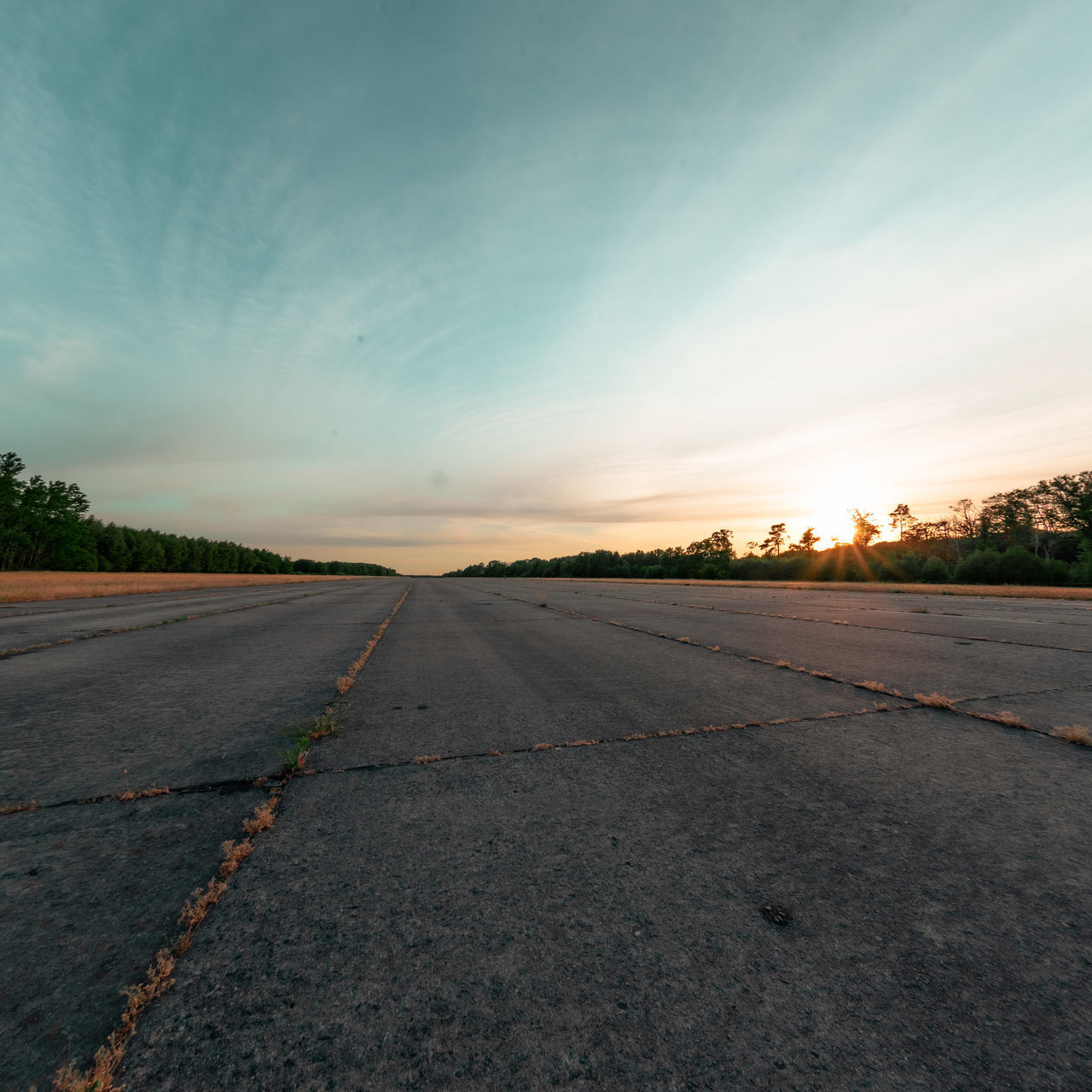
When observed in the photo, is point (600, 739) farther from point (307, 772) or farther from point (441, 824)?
point (307, 772)

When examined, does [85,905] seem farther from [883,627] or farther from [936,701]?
[883,627]

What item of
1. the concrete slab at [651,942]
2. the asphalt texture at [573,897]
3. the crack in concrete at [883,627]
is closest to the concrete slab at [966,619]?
the crack in concrete at [883,627]

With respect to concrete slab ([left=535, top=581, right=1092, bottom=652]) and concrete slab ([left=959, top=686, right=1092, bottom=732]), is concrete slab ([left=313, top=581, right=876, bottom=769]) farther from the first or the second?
concrete slab ([left=535, top=581, right=1092, bottom=652])

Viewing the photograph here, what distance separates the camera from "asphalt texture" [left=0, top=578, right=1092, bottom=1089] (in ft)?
4.99

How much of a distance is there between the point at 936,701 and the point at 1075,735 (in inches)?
43.9

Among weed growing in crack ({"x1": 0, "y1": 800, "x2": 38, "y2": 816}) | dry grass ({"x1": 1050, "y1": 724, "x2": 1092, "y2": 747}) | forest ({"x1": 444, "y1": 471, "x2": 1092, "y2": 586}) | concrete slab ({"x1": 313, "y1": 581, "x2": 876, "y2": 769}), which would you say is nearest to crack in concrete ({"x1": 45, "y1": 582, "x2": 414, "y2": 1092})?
weed growing in crack ({"x1": 0, "y1": 800, "x2": 38, "y2": 816})

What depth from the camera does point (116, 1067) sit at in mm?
1473

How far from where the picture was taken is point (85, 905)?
87.7 inches

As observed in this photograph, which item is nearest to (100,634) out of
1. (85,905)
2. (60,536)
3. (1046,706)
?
(85,905)

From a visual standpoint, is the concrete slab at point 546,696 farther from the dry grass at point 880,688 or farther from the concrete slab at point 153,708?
the concrete slab at point 153,708

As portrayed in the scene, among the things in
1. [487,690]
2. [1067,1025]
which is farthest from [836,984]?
[487,690]

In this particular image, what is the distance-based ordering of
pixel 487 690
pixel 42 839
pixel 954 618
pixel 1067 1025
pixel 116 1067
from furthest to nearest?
pixel 954 618
pixel 487 690
pixel 42 839
pixel 1067 1025
pixel 116 1067

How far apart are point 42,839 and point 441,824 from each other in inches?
83.9

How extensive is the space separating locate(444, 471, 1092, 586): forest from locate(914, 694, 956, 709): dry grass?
61.1 metres
